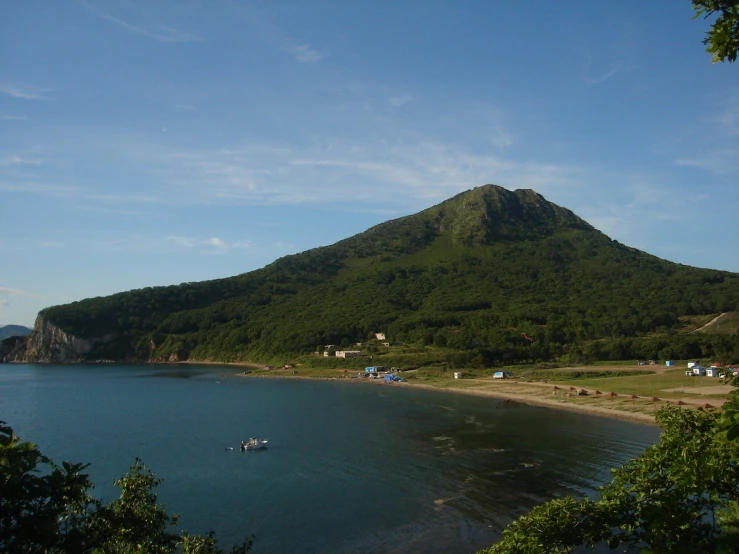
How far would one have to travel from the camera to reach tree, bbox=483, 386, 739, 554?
28.1 ft

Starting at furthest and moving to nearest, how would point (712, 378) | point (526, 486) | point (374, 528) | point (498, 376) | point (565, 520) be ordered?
point (498, 376) → point (712, 378) → point (526, 486) → point (374, 528) → point (565, 520)

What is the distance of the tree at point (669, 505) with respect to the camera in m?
8.57

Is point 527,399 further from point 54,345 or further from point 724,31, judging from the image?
point 54,345

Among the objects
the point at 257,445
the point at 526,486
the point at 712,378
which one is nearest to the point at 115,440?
the point at 257,445

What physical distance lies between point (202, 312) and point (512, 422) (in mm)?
151244

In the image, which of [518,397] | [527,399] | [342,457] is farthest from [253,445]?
[518,397]

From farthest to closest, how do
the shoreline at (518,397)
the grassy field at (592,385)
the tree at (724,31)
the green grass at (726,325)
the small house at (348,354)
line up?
the small house at (348,354) → the green grass at (726,325) → the grassy field at (592,385) → the shoreline at (518,397) → the tree at (724,31)

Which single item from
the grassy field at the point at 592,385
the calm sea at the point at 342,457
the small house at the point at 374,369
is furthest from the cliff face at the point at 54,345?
the small house at the point at 374,369

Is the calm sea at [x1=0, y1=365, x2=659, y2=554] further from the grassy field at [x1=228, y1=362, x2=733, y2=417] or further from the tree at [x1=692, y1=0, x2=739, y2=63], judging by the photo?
the tree at [x1=692, y1=0, x2=739, y2=63]

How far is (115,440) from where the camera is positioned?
55031 millimetres

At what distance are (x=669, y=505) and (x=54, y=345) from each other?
202582 millimetres

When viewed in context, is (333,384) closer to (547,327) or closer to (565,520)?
(547,327)

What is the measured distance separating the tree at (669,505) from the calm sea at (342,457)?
1757 centimetres

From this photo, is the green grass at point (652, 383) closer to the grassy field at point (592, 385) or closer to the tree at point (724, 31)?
the grassy field at point (592, 385)
